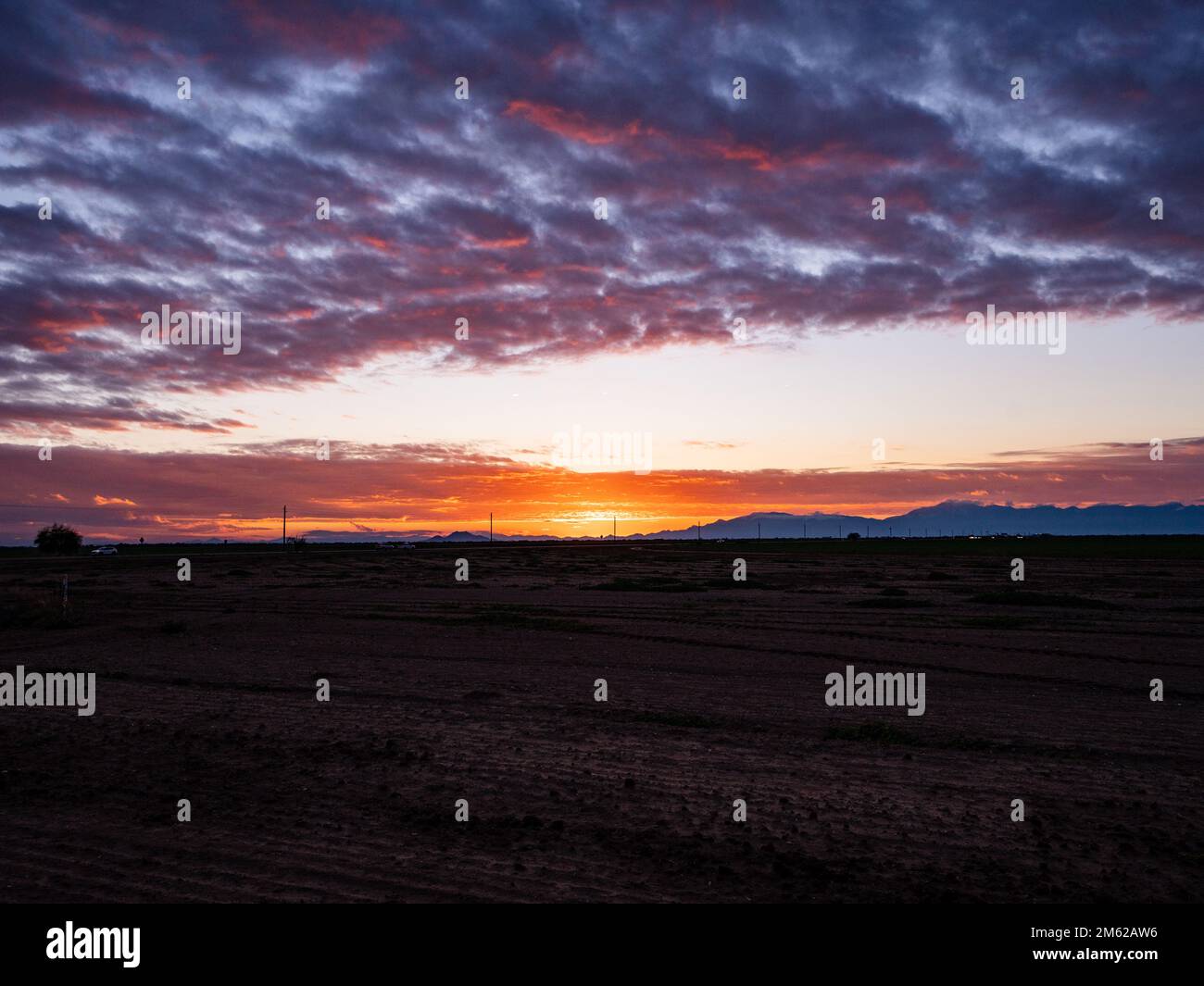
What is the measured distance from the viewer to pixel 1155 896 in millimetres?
6586

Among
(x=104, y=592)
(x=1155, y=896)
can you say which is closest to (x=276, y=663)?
(x=1155, y=896)

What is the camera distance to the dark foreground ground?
6.92m

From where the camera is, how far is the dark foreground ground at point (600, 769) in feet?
22.7

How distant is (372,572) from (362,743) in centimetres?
5717

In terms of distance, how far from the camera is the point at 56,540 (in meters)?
111

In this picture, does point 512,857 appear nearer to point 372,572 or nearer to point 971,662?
point 971,662

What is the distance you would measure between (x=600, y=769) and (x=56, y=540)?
127686 mm

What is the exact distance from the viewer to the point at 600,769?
10258 millimetres

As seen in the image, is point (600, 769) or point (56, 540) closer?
point (600, 769)

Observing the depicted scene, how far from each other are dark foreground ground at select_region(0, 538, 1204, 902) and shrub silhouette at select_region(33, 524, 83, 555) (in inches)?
4106

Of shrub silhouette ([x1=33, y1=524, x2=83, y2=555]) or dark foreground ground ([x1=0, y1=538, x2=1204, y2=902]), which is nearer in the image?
dark foreground ground ([x1=0, y1=538, x2=1204, y2=902])

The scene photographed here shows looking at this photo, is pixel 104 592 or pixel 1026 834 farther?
pixel 104 592

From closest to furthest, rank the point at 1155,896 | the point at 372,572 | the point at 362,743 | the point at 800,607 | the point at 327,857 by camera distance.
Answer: the point at 1155,896
the point at 327,857
the point at 362,743
the point at 800,607
the point at 372,572
